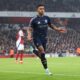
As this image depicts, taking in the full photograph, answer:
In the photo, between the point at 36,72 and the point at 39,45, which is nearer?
the point at 39,45

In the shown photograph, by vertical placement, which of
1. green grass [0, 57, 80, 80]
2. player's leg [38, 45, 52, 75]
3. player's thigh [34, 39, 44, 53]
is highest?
player's thigh [34, 39, 44, 53]

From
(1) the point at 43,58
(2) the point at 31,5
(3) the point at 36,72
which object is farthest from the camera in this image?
(2) the point at 31,5

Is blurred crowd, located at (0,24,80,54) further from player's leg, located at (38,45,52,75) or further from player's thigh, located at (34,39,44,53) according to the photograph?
player's leg, located at (38,45,52,75)

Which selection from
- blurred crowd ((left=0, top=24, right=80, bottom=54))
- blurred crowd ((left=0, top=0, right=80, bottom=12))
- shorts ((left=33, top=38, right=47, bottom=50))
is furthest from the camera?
blurred crowd ((left=0, top=0, right=80, bottom=12))

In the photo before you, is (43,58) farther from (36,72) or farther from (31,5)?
(31,5)

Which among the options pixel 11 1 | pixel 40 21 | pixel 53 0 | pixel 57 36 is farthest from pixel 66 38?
pixel 40 21

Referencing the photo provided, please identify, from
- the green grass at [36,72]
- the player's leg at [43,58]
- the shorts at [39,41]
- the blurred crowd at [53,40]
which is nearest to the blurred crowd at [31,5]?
the blurred crowd at [53,40]

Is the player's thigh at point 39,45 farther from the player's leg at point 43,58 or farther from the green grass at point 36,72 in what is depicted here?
the green grass at point 36,72

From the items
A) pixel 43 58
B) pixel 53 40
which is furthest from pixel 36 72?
pixel 53 40

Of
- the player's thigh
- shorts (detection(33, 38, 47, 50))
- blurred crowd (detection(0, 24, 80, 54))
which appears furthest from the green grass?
blurred crowd (detection(0, 24, 80, 54))

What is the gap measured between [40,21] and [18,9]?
119 ft

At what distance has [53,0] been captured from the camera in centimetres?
4856

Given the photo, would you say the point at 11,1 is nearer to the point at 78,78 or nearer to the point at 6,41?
the point at 6,41

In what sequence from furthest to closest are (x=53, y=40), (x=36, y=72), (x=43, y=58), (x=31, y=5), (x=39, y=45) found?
(x=31, y=5) → (x=53, y=40) → (x=36, y=72) → (x=39, y=45) → (x=43, y=58)
